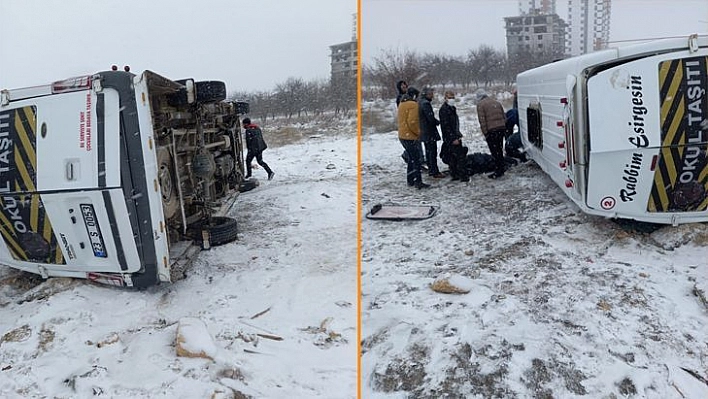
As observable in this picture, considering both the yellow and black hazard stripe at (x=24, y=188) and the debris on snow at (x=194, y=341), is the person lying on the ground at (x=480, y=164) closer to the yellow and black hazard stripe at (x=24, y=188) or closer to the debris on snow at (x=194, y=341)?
the debris on snow at (x=194, y=341)

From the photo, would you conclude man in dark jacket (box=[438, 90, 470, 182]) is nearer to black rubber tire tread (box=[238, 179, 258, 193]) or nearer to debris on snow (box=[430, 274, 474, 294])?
black rubber tire tread (box=[238, 179, 258, 193])

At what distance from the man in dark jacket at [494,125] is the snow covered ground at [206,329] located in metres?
3.40

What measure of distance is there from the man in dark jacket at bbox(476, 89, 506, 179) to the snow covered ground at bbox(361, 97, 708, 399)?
7.31ft

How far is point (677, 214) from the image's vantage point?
16.4 feet

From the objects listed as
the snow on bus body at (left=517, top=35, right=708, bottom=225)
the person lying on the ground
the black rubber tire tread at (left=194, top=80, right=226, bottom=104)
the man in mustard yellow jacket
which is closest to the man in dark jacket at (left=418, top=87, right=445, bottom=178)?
the man in mustard yellow jacket

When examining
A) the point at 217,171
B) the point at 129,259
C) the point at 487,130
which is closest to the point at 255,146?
the point at 217,171

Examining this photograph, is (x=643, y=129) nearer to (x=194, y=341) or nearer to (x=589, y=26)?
(x=194, y=341)

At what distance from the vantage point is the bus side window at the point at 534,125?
7519 mm

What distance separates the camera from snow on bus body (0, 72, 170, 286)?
171 inches

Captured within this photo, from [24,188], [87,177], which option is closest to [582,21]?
[87,177]

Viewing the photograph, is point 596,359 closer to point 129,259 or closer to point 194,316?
point 194,316

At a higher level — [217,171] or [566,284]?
[217,171]

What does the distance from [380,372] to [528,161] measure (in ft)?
23.4

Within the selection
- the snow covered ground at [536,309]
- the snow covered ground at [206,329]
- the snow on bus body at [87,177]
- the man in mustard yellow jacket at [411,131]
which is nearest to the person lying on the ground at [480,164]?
the man in mustard yellow jacket at [411,131]
